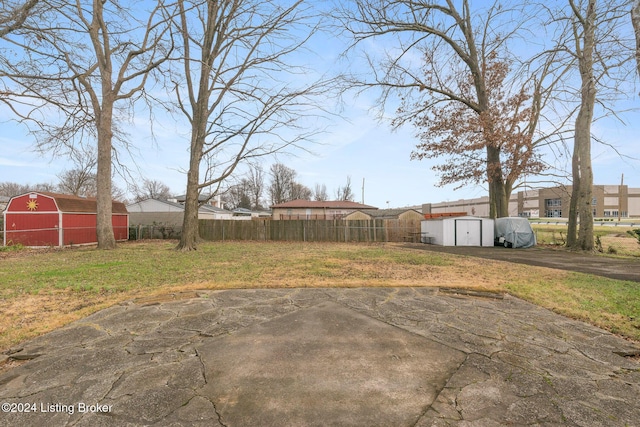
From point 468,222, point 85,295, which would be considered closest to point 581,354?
point 85,295

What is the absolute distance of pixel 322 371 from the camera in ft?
7.86

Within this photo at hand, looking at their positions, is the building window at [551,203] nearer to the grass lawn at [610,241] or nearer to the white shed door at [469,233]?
the grass lawn at [610,241]

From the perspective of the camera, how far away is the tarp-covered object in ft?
51.5

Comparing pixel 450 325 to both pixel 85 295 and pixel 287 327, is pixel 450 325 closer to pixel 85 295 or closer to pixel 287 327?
pixel 287 327

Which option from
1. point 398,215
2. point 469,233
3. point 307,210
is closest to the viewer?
Answer: point 469,233

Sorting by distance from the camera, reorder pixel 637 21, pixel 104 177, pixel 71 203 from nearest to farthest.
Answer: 1. pixel 637 21
2. pixel 104 177
3. pixel 71 203

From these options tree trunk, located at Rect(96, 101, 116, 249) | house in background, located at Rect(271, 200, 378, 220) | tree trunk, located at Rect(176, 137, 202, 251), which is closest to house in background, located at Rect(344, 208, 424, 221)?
house in background, located at Rect(271, 200, 378, 220)

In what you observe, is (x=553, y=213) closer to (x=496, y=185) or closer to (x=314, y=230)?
(x=496, y=185)

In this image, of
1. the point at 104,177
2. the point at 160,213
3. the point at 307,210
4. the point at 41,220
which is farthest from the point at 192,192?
the point at 307,210

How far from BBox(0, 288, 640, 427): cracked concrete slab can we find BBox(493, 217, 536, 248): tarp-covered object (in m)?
13.8

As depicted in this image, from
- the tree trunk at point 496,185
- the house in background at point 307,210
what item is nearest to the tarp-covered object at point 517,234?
the tree trunk at point 496,185

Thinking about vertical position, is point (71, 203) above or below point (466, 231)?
above

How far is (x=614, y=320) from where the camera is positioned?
386cm

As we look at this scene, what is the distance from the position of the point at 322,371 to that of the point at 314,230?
1800 centimetres
